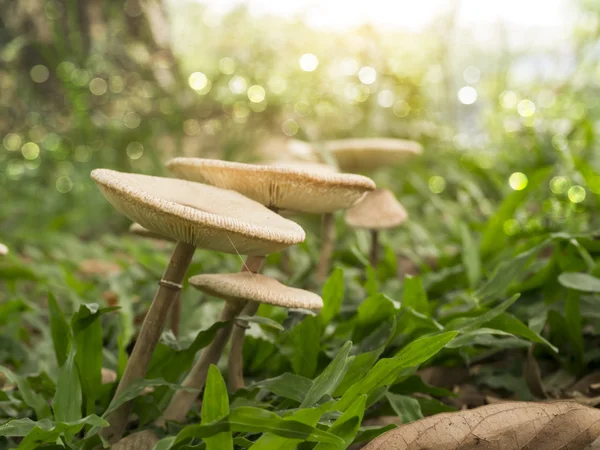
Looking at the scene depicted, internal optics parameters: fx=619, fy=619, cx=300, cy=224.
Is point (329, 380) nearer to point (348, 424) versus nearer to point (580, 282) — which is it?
point (348, 424)

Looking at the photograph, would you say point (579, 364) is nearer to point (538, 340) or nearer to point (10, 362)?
point (538, 340)

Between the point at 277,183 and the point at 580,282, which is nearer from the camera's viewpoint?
the point at 277,183

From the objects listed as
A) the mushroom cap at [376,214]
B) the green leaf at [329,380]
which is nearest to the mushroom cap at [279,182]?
the green leaf at [329,380]

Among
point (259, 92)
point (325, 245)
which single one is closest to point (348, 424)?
point (325, 245)

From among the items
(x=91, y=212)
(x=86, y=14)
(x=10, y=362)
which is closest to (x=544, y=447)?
(x=10, y=362)

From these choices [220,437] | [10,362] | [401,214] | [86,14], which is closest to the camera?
[220,437]

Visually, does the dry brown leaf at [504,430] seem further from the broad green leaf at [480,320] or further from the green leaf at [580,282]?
the green leaf at [580,282]
